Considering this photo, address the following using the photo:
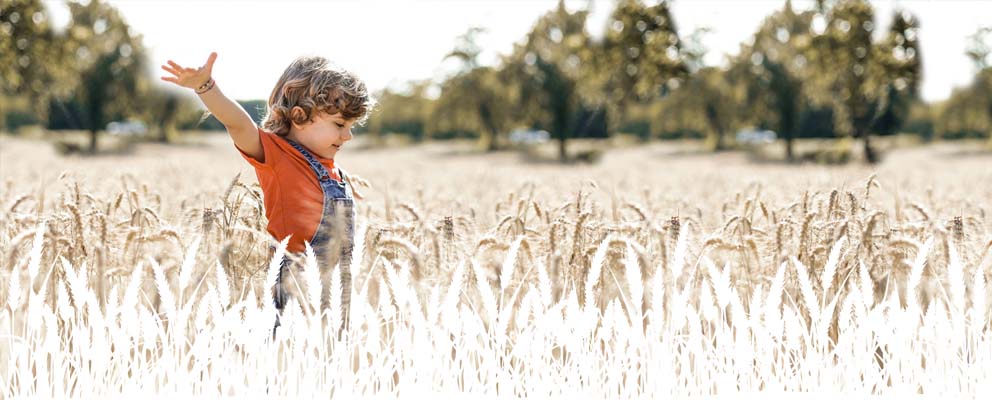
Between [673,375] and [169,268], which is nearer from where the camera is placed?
[673,375]

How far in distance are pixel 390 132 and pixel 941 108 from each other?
32442 millimetres

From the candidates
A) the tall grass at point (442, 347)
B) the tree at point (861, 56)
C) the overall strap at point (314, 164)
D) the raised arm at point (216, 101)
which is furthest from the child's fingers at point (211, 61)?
the tree at point (861, 56)

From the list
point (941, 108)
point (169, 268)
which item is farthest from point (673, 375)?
point (941, 108)

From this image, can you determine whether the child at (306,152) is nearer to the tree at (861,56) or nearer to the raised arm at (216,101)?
the raised arm at (216,101)

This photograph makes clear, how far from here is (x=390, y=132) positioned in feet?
174

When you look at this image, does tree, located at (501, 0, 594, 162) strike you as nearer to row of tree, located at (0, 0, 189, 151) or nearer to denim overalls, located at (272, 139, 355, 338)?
row of tree, located at (0, 0, 189, 151)

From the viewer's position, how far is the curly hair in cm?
274

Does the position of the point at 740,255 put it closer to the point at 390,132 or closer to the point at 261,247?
the point at 261,247

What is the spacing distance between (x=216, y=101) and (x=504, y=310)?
3.73 feet

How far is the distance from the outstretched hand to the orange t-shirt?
0.28 m

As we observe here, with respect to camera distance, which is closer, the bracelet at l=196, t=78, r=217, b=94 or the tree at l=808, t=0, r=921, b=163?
the bracelet at l=196, t=78, r=217, b=94

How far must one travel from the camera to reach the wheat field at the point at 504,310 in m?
2.12

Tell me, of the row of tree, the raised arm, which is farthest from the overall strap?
the row of tree

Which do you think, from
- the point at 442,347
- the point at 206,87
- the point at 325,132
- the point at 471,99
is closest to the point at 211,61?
Answer: the point at 206,87
